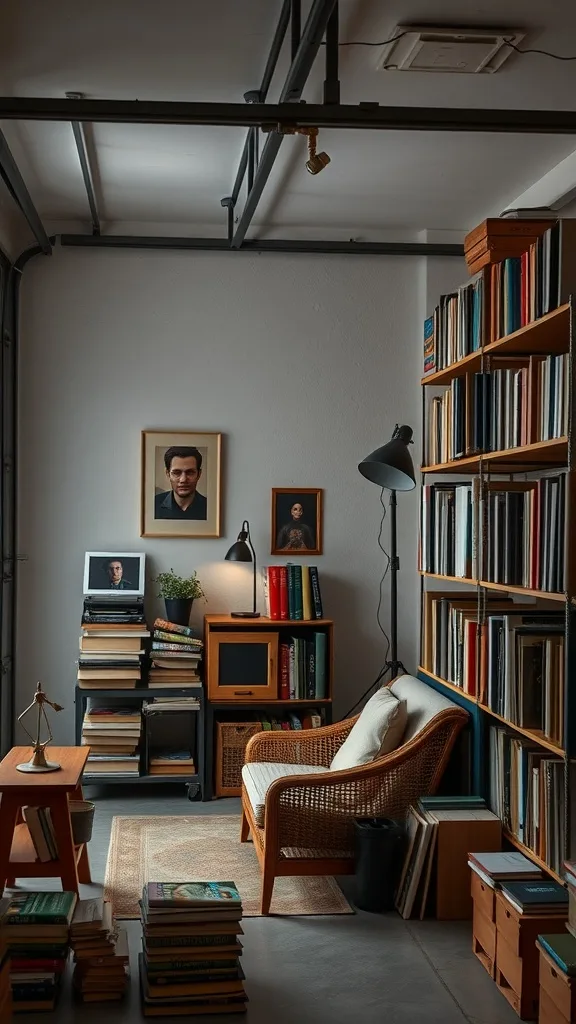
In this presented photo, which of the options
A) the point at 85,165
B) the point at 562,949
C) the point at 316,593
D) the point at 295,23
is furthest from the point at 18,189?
the point at 562,949

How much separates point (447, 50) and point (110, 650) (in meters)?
3.55

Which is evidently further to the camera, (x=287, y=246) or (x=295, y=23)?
(x=287, y=246)

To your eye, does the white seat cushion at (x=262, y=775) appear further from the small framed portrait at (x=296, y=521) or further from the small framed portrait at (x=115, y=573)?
the small framed portrait at (x=296, y=521)

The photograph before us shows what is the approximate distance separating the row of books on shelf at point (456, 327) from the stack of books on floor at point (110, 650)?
2.17 meters

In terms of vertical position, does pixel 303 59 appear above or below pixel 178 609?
above

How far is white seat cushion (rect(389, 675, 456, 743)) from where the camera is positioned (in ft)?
15.1

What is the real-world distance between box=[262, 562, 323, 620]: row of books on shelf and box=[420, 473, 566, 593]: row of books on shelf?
1010 millimetres

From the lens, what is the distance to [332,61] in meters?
3.60

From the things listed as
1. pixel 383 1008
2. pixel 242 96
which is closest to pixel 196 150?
pixel 242 96

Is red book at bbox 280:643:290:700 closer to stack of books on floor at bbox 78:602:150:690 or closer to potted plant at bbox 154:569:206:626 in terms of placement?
potted plant at bbox 154:569:206:626

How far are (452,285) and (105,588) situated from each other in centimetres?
274

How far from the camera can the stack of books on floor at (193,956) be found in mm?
3451

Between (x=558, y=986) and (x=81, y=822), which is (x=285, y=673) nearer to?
(x=81, y=822)

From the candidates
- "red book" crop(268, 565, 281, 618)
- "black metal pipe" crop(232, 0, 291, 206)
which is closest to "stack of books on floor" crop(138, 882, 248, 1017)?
"red book" crop(268, 565, 281, 618)
